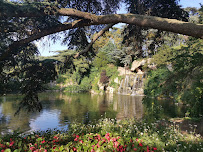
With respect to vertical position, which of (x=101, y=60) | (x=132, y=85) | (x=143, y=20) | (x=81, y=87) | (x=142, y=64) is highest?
(x=101, y=60)

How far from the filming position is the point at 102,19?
4.02 m

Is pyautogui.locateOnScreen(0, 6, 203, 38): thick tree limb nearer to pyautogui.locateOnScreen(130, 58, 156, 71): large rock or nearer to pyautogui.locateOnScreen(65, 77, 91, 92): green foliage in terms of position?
pyautogui.locateOnScreen(130, 58, 156, 71): large rock

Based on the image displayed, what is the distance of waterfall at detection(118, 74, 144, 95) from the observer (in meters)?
24.9

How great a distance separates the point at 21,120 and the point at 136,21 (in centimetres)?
892

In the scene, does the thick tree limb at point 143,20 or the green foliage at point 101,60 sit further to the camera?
the green foliage at point 101,60

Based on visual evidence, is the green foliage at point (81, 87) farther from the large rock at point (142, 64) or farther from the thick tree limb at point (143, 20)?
the thick tree limb at point (143, 20)

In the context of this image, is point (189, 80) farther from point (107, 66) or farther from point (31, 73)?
point (107, 66)

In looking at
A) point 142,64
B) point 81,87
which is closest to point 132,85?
point 142,64

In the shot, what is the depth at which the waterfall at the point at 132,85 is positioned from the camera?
81.8 ft

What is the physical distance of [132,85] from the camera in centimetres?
2630

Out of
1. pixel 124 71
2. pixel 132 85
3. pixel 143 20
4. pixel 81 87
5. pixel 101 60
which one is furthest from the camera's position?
pixel 101 60

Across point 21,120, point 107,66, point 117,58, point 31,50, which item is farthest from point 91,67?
point 31,50

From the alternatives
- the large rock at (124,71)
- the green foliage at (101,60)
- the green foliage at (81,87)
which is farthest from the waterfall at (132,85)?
the green foliage at (81,87)

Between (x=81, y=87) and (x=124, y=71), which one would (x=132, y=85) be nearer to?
(x=124, y=71)
